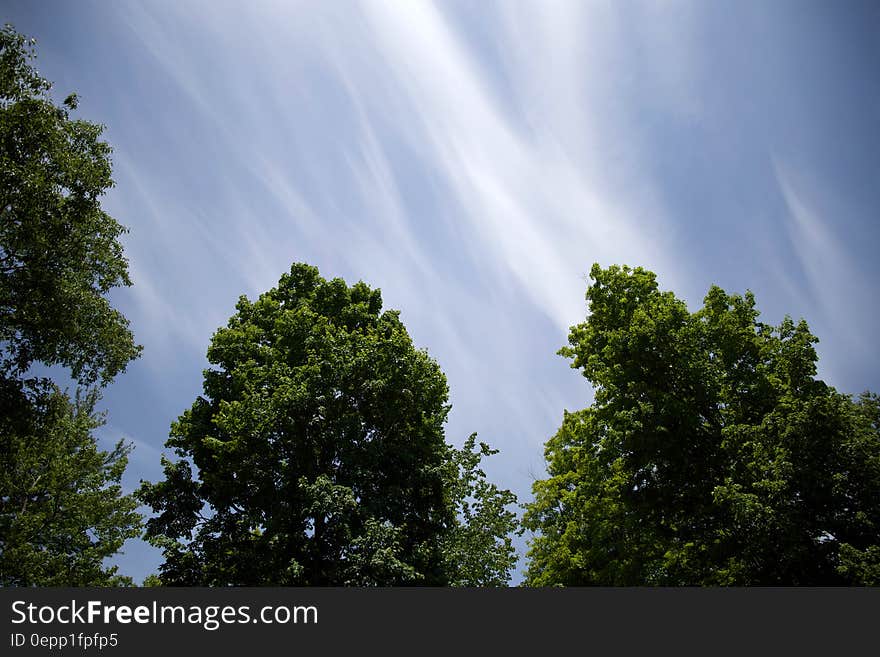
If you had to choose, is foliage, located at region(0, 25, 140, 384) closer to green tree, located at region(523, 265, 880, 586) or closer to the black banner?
the black banner

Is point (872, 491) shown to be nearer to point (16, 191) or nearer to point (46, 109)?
point (16, 191)

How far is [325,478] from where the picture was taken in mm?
15734

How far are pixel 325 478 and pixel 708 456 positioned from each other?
43.1 feet

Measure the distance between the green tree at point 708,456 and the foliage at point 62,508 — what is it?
791 inches

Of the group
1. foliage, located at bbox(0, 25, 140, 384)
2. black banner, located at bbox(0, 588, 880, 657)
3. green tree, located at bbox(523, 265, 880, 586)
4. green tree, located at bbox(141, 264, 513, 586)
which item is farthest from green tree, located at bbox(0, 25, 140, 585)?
green tree, located at bbox(523, 265, 880, 586)

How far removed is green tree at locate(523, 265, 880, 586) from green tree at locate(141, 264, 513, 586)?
4.21 metres

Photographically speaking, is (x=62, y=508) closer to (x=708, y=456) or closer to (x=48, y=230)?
(x=48, y=230)

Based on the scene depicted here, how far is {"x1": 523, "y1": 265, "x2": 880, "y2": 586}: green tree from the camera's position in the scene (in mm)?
15055

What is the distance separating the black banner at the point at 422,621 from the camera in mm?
9609

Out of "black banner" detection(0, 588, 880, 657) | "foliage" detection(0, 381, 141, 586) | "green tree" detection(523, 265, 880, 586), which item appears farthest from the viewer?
"foliage" detection(0, 381, 141, 586)

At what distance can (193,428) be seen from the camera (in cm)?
1939

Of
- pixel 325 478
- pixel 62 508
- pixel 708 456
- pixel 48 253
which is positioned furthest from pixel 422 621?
pixel 62 508

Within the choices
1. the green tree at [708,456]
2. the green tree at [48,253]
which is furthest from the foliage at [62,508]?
the green tree at [708,456]

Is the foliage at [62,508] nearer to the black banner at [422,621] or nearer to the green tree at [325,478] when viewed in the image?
the green tree at [325,478]
